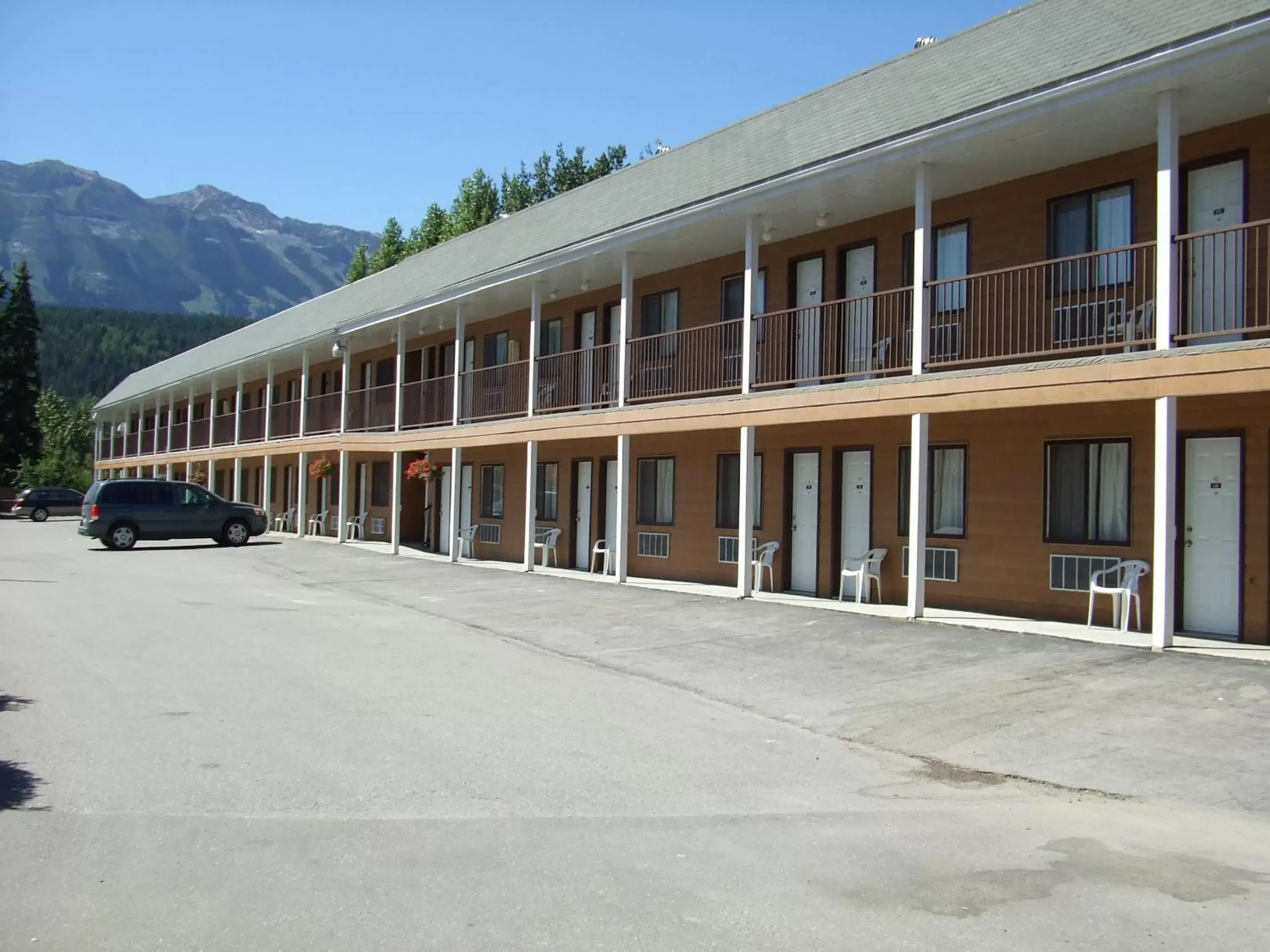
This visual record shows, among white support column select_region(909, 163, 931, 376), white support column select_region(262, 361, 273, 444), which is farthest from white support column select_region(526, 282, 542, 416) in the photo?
white support column select_region(262, 361, 273, 444)

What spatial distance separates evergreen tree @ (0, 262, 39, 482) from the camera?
232ft

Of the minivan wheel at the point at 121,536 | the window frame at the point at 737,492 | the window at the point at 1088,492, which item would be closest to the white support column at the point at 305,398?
the minivan wheel at the point at 121,536

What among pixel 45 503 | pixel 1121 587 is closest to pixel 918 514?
pixel 1121 587

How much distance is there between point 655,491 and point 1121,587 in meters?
10.2

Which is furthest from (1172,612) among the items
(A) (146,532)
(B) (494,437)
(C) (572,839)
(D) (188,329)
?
(D) (188,329)

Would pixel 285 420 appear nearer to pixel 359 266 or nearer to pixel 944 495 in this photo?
pixel 944 495

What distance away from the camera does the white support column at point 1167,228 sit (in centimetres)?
1105

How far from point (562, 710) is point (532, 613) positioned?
6.72 metres

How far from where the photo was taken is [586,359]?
891 inches

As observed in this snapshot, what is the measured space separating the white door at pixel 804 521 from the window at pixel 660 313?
434 cm

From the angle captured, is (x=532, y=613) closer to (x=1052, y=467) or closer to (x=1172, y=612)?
(x=1052, y=467)

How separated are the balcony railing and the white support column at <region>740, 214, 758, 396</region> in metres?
20.5

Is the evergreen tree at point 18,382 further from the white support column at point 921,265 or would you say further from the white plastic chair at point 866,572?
the white support column at point 921,265

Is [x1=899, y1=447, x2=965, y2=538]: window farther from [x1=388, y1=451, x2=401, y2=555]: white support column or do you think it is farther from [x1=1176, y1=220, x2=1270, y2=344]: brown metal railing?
[x1=388, y1=451, x2=401, y2=555]: white support column
